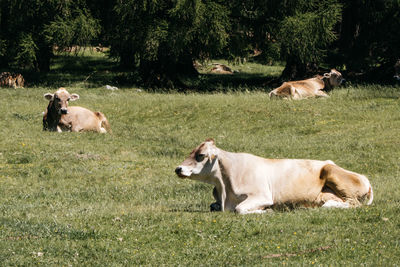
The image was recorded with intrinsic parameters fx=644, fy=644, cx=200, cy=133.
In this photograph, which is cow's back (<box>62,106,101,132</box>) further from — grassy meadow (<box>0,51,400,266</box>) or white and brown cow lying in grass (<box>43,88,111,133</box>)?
grassy meadow (<box>0,51,400,266</box>)

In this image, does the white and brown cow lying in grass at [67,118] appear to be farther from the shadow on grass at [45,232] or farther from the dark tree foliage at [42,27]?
the dark tree foliage at [42,27]

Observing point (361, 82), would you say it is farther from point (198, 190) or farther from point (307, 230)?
point (307, 230)

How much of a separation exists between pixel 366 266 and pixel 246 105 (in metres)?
19.3

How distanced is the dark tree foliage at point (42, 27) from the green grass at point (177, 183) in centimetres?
635

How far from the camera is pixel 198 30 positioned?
34.6 m

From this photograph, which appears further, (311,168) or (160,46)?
(160,46)

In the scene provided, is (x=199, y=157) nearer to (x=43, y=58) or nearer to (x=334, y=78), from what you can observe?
(x=334, y=78)

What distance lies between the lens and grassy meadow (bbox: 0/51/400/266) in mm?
8273

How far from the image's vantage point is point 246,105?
87.2ft

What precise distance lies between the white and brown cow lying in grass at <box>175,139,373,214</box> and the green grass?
48cm

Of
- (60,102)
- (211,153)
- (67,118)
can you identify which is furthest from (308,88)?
(211,153)

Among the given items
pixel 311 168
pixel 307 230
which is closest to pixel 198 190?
pixel 311 168

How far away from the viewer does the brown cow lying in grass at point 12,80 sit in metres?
37.9

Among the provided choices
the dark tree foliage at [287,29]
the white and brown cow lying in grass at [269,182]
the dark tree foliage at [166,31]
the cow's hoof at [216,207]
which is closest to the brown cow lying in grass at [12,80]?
the dark tree foliage at [166,31]
